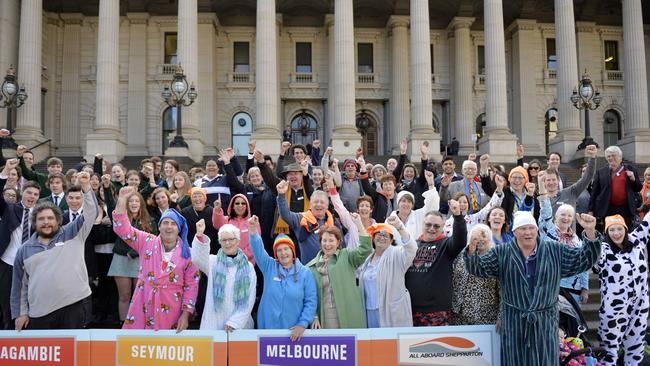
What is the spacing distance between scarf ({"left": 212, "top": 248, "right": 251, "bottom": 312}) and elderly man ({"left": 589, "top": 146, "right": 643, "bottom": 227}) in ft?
23.0

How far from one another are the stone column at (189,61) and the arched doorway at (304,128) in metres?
8.39

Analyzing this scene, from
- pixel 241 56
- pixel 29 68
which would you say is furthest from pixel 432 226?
pixel 241 56

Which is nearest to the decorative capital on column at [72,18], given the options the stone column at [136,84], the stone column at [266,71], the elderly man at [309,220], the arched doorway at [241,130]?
the stone column at [136,84]

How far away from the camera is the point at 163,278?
20.7 ft

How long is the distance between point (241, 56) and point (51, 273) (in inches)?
1129

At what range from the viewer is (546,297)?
5.34m

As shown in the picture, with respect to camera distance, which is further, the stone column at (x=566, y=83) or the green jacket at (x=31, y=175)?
the stone column at (x=566, y=83)

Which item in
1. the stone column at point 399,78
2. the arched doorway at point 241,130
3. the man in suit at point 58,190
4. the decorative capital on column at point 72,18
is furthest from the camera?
the arched doorway at point 241,130

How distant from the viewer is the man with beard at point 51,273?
6043mm

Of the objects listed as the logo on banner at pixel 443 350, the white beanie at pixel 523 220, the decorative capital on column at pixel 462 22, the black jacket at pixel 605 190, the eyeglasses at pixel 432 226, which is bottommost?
the logo on banner at pixel 443 350

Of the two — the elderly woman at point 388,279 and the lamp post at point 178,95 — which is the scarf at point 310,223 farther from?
the lamp post at point 178,95

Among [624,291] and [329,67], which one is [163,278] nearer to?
[624,291]

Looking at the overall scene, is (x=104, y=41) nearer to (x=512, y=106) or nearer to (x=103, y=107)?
(x=103, y=107)

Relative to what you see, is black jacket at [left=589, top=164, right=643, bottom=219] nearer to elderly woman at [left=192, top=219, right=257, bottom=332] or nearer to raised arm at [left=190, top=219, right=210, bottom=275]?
elderly woman at [left=192, top=219, right=257, bottom=332]
